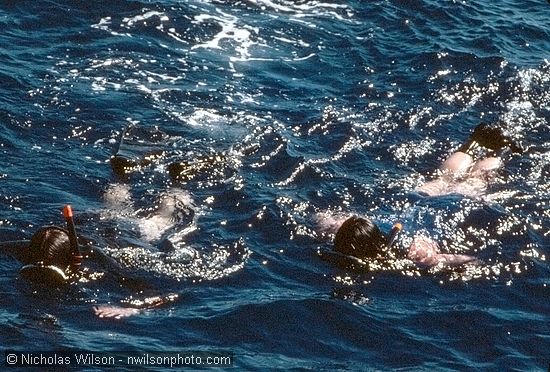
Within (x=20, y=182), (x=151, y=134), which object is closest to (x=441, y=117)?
(x=151, y=134)

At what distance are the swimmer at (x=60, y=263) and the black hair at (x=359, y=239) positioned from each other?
2371 mm

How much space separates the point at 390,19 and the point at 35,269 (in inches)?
459

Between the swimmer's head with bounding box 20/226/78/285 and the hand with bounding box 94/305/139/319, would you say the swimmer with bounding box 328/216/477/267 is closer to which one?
the hand with bounding box 94/305/139/319

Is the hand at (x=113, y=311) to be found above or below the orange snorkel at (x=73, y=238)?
below

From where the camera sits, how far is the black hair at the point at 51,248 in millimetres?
10867

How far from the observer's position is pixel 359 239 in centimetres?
1198

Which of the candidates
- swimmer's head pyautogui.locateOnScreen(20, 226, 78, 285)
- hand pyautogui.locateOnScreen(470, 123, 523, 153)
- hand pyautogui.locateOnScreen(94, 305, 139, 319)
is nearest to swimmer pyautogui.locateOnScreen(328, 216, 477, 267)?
hand pyautogui.locateOnScreen(94, 305, 139, 319)

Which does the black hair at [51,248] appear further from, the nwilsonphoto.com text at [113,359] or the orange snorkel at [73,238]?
the nwilsonphoto.com text at [113,359]

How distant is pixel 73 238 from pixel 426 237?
508 centimetres

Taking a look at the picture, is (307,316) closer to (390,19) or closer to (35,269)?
(35,269)

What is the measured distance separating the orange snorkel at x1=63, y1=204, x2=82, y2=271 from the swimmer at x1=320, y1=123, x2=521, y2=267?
3.31 m

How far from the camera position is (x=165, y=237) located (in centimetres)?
1233

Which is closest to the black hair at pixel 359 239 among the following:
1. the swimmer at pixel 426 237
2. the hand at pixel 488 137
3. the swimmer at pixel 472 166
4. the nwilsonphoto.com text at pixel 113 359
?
the swimmer at pixel 426 237

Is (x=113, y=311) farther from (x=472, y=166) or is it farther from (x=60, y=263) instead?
(x=472, y=166)
